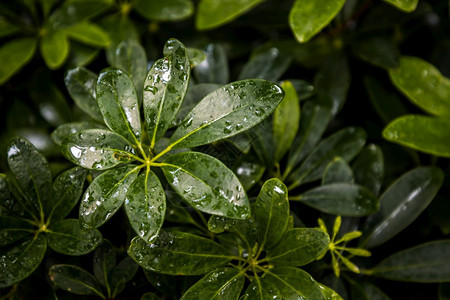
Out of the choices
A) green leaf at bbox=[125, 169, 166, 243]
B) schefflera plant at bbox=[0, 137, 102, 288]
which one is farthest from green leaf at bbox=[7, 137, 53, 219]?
green leaf at bbox=[125, 169, 166, 243]

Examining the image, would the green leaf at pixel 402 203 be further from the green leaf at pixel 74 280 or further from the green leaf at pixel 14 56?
the green leaf at pixel 14 56

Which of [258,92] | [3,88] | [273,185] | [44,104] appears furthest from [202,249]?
[3,88]

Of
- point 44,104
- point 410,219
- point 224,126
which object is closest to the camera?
point 224,126

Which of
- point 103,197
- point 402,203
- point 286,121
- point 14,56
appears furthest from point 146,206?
point 14,56

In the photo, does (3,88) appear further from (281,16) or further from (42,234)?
(281,16)

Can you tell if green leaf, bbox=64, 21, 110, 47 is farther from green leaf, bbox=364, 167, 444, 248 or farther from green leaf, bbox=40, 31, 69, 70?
green leaf, bbox=364, 167, 444, 248
